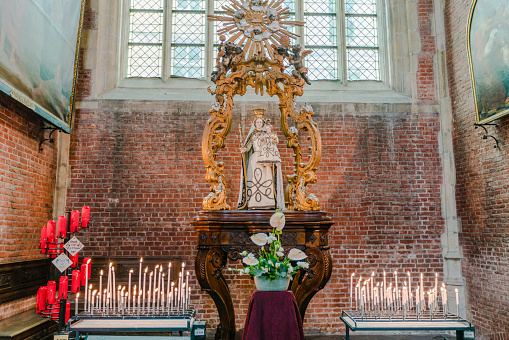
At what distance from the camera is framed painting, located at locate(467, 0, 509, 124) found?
5418mm

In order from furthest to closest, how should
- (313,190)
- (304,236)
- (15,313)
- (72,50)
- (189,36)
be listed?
(189,36) < (313,190) < (72,50) < (15,313) < (304,236)

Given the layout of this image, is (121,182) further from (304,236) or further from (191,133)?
(304,236)

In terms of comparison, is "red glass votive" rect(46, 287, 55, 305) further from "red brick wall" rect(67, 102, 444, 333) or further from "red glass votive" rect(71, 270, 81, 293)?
"red brick wall" rect(67, 102, 444, 333)

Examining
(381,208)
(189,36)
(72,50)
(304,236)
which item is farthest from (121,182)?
(381,208)

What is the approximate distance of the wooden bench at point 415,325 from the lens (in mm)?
4523

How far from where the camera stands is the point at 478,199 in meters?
6.45

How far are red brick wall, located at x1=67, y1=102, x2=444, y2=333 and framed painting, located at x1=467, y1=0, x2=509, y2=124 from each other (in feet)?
4.87

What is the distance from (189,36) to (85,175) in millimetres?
3222

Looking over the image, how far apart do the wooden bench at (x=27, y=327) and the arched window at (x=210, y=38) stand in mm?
4378

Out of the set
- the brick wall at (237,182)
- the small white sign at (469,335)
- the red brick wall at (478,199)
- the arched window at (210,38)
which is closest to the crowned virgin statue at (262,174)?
the brick wall at (237,182)

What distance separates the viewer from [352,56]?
7.81 m

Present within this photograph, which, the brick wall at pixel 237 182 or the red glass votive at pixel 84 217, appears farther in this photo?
the brick wall at pixel 237 182

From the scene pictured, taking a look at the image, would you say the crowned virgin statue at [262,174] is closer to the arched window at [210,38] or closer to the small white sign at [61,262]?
the small white sign at [61,262]

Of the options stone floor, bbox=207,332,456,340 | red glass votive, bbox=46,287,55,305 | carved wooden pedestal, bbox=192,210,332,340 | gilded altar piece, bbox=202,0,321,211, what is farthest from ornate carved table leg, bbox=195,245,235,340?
red glass votive, bbox=46,287,55,305
